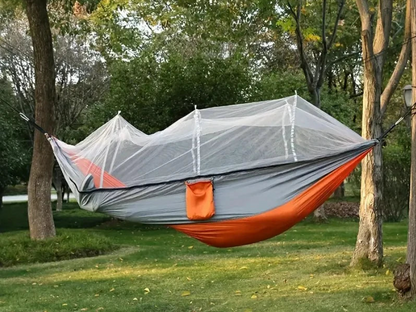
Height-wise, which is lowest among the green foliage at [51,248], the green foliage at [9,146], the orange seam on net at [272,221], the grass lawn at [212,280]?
the grass lawn at [212,280]

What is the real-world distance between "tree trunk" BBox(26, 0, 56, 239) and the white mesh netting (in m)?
5.70

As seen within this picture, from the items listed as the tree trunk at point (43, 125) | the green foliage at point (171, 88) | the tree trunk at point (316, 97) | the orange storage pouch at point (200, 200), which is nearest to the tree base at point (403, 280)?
the orange storage pouch at point (200, 200)

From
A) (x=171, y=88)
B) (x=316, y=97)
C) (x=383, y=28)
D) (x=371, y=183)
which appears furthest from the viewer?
(x=171, y=88)

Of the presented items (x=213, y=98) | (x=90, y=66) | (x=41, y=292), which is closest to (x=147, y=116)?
(x=213, y=98)

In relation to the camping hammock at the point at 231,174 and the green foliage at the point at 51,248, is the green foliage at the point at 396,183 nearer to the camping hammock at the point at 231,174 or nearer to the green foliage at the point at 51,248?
the green foliage at the point at 51,248

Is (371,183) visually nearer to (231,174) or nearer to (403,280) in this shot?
(403,280)

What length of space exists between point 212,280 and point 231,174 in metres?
3.04

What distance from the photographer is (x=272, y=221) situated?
179 inches

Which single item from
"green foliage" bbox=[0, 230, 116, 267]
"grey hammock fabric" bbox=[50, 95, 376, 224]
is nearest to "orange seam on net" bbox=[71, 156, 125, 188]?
"grey hammock fabric" bbox=[50, 95, 376, 224]

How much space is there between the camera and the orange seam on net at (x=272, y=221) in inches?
179

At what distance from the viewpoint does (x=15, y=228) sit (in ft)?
61.4

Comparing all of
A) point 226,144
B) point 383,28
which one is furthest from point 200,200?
Answer: point 383,28

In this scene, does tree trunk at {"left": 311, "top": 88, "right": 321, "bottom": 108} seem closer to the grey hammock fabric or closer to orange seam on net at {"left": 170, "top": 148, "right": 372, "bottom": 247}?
the grey hammock fabric

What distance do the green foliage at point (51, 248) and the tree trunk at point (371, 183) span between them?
4.99 metres
